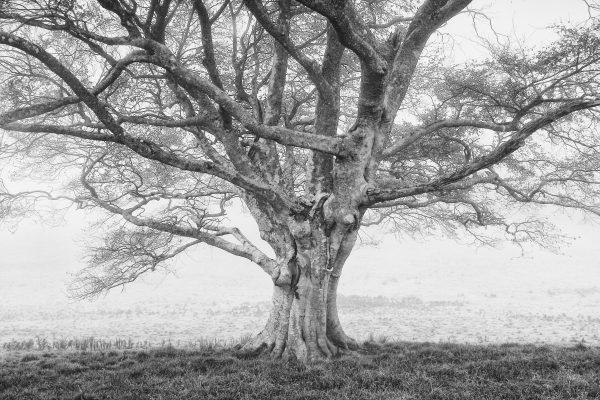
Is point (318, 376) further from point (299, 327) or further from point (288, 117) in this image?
point (288, 117)

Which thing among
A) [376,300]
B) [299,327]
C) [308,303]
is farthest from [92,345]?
[376,300]

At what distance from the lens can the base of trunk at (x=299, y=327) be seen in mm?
8609

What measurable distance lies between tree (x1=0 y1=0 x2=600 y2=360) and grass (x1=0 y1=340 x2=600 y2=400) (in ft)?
4.60

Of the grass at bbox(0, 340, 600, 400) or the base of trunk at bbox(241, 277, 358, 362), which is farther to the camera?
the base of trunk at bbox(241, 277, 358, 362)

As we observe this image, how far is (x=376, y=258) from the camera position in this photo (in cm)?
6106

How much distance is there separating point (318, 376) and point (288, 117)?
22.3 feet

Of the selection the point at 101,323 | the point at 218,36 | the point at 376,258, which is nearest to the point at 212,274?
the point at 376,258

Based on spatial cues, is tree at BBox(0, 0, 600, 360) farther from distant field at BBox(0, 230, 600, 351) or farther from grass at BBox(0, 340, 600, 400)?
distant field at BBox(0, 230, 600, 351)

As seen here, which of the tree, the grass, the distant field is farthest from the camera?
the distant field

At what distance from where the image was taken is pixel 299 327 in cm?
873

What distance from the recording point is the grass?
19.3 feet

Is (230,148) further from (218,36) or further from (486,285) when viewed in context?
(486,285)

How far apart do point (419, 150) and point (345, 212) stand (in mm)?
4151

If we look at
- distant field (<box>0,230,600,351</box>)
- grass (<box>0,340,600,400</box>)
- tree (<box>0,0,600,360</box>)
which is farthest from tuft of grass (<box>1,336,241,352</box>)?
grass (<box>0,340,600,400</box>)
